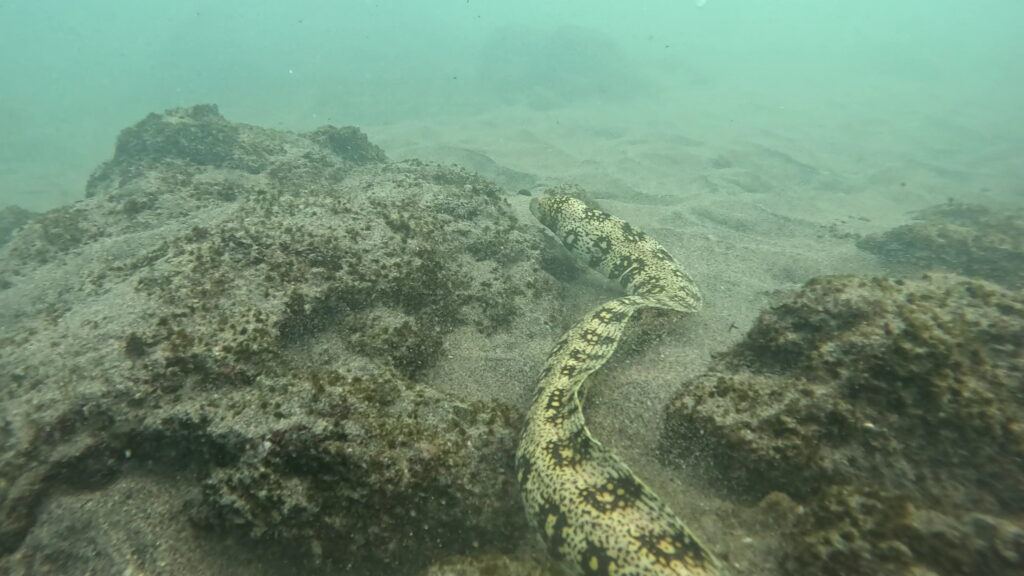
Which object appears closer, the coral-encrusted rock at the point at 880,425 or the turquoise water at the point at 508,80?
the coral-encrusted rock at the point at 880,425

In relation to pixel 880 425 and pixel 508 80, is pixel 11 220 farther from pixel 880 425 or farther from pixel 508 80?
pixel 508 80

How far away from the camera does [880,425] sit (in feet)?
10.2

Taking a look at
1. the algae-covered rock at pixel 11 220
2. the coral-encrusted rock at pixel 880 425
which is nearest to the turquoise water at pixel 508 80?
the algae-covered rock at pixel 11 220

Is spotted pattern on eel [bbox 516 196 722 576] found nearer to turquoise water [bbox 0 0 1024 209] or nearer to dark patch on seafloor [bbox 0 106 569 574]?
dark patch on seafloor [bbox 0 106 569 574]

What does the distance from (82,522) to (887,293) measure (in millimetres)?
6340

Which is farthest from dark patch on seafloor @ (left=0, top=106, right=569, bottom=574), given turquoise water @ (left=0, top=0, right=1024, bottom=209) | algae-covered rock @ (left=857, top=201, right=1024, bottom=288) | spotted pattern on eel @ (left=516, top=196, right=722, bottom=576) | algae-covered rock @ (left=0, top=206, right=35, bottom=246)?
A: turquoise water @ (left=0, top=0, right=1024, bottom=209)

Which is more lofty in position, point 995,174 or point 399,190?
point 399,190

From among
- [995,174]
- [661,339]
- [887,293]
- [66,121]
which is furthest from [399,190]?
[66,121]

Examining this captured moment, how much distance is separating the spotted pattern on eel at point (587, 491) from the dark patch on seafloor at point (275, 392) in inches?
13.8

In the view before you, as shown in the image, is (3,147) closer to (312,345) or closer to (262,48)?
(262,48)

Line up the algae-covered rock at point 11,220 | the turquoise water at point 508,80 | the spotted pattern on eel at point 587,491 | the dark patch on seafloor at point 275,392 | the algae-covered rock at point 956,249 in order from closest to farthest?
the spotted pattern on eel at point 587,491, the dark patch on seafloor at point 275,392, the algae-covered rock at point 956,249, the algae-covered rock at point 11,220, the turquoise water at point 508,80

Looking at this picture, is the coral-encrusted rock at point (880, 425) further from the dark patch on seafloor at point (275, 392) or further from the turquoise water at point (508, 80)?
the turquoise water at point (508, 80)

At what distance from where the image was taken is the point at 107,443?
11.1 feet

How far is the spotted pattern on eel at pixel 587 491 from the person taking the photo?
2.82 metres
